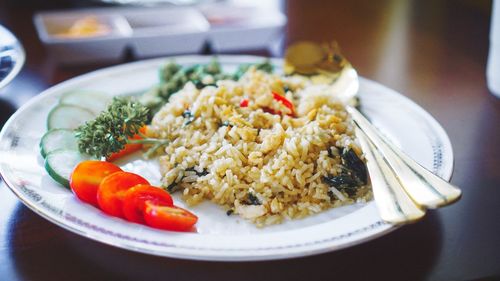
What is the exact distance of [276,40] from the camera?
94.0 inches

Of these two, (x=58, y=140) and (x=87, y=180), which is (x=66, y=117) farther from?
(x=87, y=180)

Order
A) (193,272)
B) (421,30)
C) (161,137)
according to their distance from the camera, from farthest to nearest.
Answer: (421,30) < (161,137) < (193,272)

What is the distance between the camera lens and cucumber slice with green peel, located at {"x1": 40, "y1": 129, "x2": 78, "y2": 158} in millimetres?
1380

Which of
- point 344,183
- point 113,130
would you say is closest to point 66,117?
point 113,130

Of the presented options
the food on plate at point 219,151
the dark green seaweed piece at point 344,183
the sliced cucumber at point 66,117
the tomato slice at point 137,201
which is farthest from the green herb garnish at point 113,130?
the dark green seaweed piece at point 344,183

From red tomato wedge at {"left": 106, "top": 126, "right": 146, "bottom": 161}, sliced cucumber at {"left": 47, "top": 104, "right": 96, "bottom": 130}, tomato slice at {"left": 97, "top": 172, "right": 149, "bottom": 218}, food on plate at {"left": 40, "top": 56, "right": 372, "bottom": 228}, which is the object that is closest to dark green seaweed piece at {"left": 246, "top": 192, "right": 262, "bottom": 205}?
food on plate at {"left": 40, "top": 56, "right": 372, "bottom": 228}

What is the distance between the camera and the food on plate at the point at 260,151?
127 cm

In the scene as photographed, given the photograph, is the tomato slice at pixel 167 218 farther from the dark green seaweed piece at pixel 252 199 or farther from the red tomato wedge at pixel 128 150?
the red tomato wedge at pixel 128 150

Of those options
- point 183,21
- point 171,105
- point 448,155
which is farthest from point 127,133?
point 183,21

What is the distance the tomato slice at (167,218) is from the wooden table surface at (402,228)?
68 mm

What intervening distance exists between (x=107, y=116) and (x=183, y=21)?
1.13 metres

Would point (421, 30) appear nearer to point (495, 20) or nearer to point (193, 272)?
point (495, 20)

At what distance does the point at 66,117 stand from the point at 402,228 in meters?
0.92

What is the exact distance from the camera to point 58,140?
1.41 meters
